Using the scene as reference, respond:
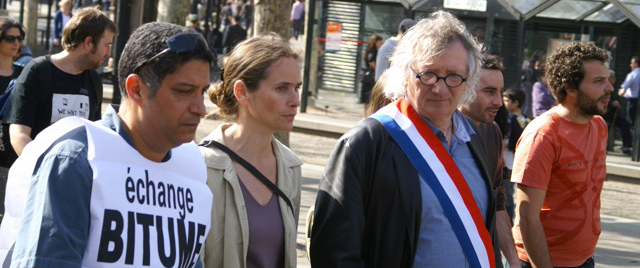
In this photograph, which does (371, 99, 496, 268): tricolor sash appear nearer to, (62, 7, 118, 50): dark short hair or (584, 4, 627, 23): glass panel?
(62, 7, 118, 50): dark short hair

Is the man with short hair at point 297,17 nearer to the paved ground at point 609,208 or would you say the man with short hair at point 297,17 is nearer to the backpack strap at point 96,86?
the paved ground at point 609,208

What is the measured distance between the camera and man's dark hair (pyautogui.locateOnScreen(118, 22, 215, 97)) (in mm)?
2562

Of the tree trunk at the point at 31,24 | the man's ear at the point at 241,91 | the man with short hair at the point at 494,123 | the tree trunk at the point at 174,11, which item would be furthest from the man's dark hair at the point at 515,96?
the tree trunk at the point at 31,24

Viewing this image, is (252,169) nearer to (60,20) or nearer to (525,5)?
(525,5)

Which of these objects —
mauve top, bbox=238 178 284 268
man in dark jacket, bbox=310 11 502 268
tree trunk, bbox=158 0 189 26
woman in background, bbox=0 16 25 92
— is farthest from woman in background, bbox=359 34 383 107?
mauve top, bbox=238 178 284 268

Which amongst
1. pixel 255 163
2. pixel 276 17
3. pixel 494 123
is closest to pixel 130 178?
pixel 255 163

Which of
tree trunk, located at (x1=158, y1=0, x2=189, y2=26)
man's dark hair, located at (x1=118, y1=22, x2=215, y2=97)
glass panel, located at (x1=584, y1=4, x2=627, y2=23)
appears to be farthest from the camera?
glass panel, located at (x1=584, y1=4, x2=627, y2=23)

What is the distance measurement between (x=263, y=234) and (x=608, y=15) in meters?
14.7

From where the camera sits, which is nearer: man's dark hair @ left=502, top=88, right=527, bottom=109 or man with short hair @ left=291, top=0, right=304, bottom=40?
man's dark hair @ left=502, top=88, right=527, bottom=109

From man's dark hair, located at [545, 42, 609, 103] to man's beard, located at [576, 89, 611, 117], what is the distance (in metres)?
0.06

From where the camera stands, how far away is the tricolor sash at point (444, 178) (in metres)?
3.29

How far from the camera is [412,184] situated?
10.7ft

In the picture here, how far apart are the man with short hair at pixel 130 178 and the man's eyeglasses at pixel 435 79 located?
946 millimetres

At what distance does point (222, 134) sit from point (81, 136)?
1163 mm
